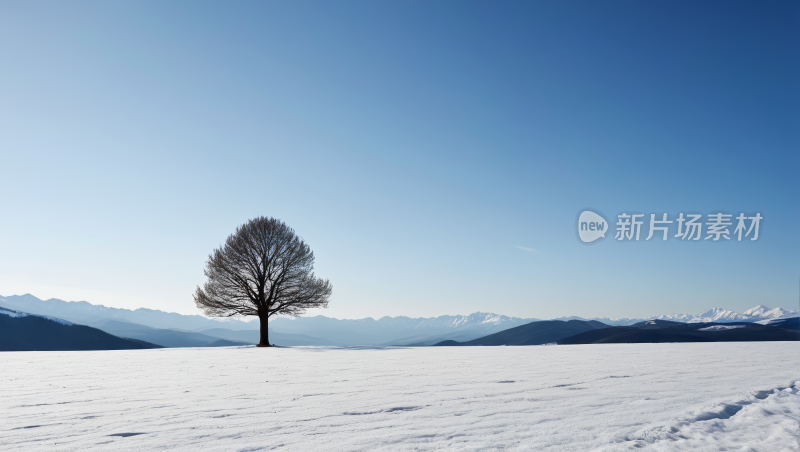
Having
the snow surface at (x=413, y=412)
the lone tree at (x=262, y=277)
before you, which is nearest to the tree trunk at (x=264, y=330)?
the lone tree at (x=262, y=277)

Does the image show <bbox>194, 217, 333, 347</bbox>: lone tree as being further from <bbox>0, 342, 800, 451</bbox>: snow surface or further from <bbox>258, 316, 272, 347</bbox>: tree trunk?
<bbox>0, 342, 800, 451</bbox>: snow surface

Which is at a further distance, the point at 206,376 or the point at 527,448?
the point at 206,376

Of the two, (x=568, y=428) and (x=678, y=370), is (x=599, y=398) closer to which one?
(x=568, y=428)

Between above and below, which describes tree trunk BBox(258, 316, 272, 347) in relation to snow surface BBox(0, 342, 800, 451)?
below

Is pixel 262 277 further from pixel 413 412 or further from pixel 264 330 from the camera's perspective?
pixel 413 412

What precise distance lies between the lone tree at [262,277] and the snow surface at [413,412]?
2059 centimetres

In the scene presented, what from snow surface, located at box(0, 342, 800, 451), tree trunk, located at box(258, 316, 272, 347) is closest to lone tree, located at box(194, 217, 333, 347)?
tree trunk, located at box(258, 316, 272, 347)

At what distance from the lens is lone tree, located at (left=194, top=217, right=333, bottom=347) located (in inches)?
1160

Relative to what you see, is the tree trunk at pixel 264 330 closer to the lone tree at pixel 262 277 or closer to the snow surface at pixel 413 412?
the lone tree at pixel 262 277

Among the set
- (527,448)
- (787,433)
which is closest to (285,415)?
(527,448)

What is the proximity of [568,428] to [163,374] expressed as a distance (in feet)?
33.3

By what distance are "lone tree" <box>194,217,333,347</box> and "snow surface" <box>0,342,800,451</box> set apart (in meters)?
20.6

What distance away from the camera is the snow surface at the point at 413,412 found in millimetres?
4336

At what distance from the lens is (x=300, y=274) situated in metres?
31.1
